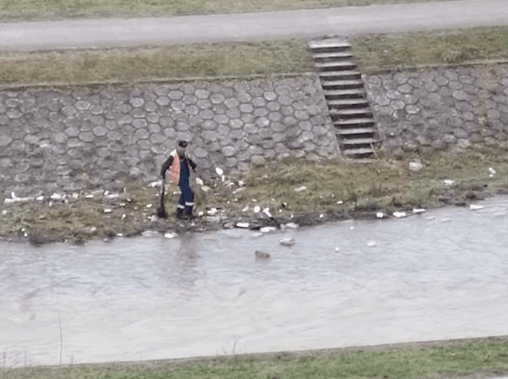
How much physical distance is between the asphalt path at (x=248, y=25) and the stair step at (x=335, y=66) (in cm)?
96

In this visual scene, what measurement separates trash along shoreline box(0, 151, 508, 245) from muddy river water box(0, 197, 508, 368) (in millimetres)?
313

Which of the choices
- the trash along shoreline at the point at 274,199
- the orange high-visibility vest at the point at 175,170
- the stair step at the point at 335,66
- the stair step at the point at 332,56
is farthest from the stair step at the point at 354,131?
the orange high-visibility vest at the point at 175,170

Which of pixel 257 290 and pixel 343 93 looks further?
pixel 343 93

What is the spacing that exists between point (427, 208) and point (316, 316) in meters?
4.06

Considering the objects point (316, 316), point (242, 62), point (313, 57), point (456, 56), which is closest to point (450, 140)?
point (456, 56)

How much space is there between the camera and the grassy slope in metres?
19.9

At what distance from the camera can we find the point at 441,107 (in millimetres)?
18016

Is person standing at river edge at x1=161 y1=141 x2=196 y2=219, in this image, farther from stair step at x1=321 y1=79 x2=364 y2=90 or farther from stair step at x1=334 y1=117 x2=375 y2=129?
stair step at x1=321 y1=79 x2=364 y2=90

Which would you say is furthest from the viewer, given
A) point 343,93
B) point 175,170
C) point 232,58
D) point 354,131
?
point 232,58

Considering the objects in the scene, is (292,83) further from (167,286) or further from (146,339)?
(146,339)

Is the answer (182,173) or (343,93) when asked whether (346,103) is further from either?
(182,173)

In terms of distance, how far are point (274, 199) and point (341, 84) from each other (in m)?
3.58

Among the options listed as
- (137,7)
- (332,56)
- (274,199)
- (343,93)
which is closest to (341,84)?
(343,93)

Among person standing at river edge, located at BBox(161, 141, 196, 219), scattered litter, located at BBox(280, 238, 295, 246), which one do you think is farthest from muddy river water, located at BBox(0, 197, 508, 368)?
person standing at river edge, located at BBox(161, 141, 196, 219)
